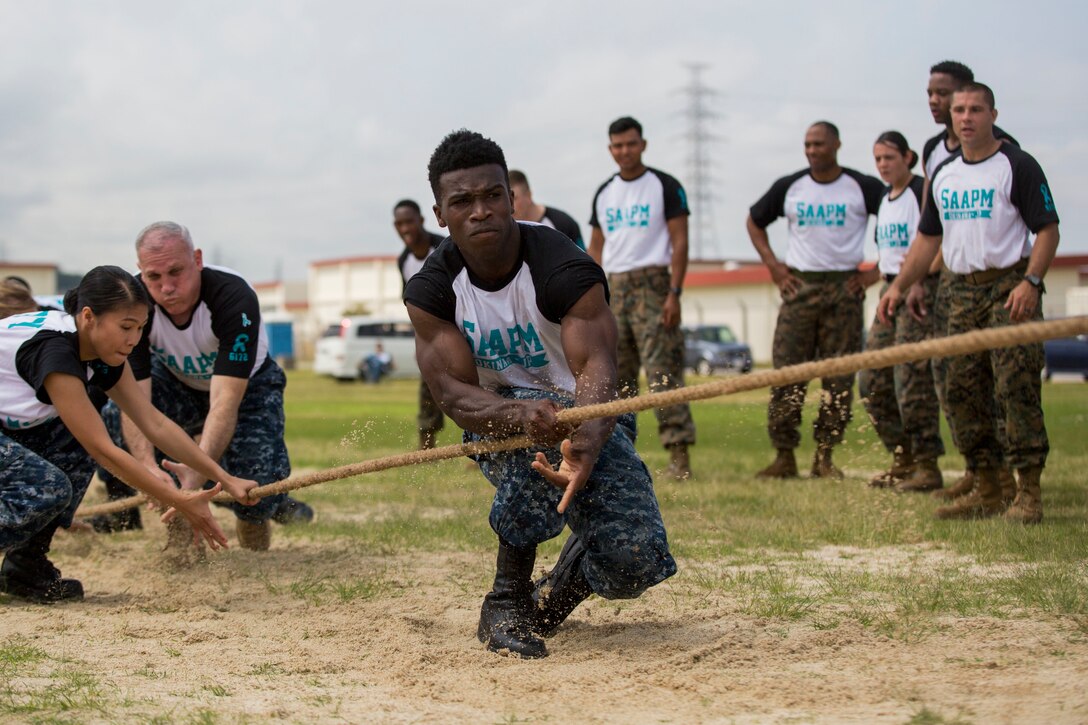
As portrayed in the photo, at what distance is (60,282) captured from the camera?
5197cm

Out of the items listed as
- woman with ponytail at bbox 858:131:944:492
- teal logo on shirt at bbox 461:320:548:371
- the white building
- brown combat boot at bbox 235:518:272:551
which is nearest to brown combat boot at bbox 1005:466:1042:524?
woman with ponytail at bbox 858:131:944:492

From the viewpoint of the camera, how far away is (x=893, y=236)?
8523 mm

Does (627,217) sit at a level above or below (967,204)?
above

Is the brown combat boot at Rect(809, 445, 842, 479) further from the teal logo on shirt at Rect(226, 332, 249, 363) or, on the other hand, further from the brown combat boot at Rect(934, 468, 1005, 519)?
the teal logo on shirt at Rect(226, 332, 249, 363)

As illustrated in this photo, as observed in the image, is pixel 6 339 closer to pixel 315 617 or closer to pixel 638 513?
pixel 315 617

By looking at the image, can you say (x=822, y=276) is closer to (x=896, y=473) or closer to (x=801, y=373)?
(x=896, y=473)

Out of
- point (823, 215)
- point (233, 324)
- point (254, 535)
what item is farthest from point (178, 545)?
point (823, 215)

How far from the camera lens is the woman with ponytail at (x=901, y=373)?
7.93m

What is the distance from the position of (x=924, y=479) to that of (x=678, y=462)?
1.81 metres

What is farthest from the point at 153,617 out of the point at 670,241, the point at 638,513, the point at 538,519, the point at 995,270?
the point at 670,241

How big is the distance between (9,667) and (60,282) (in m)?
52.1

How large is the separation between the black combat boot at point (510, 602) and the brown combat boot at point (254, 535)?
2447 millimetres

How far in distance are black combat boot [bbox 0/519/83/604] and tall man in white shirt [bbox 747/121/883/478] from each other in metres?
5.18

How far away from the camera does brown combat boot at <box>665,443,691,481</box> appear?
8779mm
